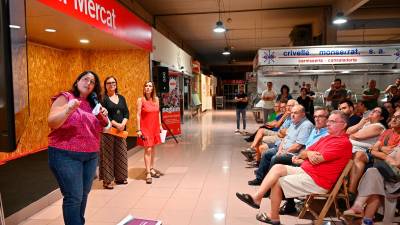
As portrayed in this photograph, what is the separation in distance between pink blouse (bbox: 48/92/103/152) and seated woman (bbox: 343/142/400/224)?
2268 mm

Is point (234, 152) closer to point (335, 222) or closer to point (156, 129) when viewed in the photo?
point (156, 129)

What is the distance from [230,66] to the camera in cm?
2805

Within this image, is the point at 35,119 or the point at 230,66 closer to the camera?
the point at 35,119

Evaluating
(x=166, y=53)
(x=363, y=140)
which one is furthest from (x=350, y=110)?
(x=166, y=53)

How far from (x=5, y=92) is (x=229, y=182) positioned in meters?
3.94

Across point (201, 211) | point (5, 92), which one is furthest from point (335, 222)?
point (5, 92)

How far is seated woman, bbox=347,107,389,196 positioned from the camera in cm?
314

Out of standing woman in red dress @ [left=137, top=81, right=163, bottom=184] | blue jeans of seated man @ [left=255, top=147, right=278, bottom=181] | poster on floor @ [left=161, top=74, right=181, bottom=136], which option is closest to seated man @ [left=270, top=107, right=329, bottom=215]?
blue jeans of seated man @ [left=255, top=147, right=278, bottom=181]

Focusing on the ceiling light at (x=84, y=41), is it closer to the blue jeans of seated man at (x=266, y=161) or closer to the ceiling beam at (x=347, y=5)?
the blue jeans of seated man at (x=266, y=161)

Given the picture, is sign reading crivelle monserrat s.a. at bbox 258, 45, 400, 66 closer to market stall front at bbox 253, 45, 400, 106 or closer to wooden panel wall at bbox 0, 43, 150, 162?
market stall front at bbox 253, 45, 400, 106

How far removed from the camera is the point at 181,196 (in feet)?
13.1

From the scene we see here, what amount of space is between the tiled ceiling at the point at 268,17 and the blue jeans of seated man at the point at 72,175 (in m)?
7.20

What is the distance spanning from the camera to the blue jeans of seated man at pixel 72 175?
227 cm

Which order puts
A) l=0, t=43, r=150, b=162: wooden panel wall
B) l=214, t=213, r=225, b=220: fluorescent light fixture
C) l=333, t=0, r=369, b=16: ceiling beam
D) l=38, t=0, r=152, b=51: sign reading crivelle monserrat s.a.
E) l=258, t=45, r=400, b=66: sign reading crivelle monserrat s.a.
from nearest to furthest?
l=214, t=213, r=225, b=220: fluorescent light fixture → l=38, t=0, r=152, b=51: sign reading crivelle monserrat s.a. → l=0, t=43, r=150, b=162: wooden panel wall → l=333, t=0, r=369, b=16: ceiling beam → l=258, t=45, r=400, b=66: sign reading crivelle monserrat s.a.
